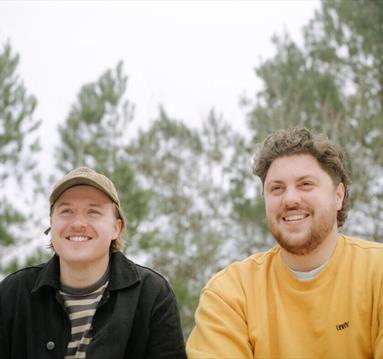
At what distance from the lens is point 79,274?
8.42 ft

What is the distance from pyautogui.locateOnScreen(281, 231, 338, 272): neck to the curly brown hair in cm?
34

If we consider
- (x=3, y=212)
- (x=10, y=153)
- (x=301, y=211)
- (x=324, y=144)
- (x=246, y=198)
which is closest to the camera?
(x=301, y=211)

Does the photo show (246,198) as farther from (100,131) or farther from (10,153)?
(10,153)

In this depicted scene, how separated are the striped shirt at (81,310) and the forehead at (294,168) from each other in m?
0.97

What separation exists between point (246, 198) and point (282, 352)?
31.8 feet

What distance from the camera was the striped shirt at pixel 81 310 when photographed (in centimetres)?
245

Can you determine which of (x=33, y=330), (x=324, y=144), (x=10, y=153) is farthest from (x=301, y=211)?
(x=10, y=153)

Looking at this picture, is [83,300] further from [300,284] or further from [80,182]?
[300,284]

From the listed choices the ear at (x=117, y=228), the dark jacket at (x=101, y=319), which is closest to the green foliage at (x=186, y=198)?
the ear at (x=117, y=228)

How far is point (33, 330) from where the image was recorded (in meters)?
2.49

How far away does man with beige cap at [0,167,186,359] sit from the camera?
97.1 inches

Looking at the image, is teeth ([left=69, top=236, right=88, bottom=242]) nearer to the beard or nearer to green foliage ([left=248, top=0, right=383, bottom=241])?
the beard

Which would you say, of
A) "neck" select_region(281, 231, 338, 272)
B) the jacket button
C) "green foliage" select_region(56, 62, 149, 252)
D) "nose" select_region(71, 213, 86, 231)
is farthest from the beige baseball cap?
"green foliage" select_region(56, 62, 149, 252)

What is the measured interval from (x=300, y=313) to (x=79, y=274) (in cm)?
104
